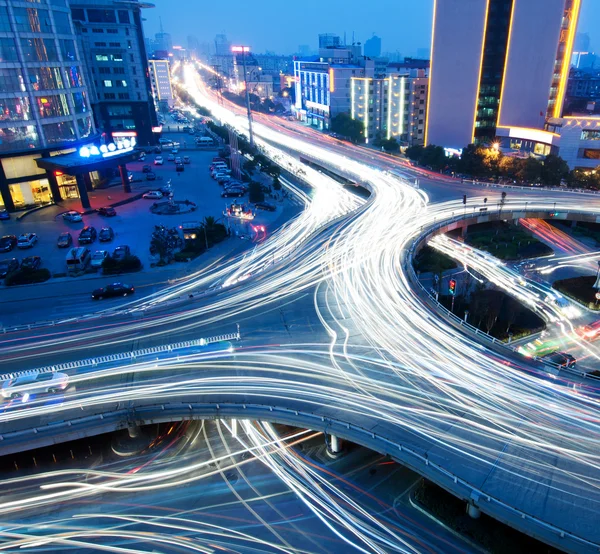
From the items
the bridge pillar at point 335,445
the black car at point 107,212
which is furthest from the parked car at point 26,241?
the bridge pillar at point 335,445

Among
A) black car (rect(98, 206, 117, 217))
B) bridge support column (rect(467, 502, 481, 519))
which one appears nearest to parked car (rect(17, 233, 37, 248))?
black car (rect(98, 206, 117, 217))

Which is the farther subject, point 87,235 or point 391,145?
point 391,145

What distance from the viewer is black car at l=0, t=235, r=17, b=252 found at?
35.6 m

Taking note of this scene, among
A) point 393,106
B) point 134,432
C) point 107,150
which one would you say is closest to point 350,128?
point 393,106

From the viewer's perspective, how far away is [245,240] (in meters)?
36.8

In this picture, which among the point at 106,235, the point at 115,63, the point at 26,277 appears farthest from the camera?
the point at 115,63

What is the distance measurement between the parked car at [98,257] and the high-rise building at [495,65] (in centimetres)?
5002

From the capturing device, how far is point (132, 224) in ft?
136

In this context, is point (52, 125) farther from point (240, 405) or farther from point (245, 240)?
point (240, 405)

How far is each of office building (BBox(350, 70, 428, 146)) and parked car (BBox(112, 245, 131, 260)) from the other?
175 ft

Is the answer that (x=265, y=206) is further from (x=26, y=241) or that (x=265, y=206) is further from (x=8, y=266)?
(x=8, y=266)

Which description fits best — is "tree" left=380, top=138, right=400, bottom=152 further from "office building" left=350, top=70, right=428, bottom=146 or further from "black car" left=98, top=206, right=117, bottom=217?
"black car" left=98, top=206, right=117, bottom=217

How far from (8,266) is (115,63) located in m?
52.1

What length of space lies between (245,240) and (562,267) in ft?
79.3
